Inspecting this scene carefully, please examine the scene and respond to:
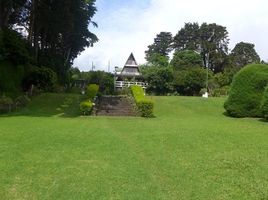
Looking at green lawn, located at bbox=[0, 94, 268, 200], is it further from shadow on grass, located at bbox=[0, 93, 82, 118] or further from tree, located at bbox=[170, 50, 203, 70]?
tree, located at bbox=[170, 50, 203, 70]

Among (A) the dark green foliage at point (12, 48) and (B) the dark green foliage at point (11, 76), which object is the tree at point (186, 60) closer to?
(B) the dark green foliage at point (11, 76)

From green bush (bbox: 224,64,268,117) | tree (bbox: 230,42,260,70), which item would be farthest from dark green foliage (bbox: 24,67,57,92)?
tree (bbox: 230,42,260,70)

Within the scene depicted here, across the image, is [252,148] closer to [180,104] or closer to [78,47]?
[180,104]

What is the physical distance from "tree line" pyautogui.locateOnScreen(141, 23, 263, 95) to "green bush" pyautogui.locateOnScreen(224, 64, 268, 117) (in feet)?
107

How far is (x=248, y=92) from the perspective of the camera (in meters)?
26.2

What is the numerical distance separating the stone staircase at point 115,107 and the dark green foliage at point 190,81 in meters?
29.2

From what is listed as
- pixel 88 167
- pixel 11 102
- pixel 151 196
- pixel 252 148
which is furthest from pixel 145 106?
pixel 151 196

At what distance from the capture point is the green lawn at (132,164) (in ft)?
25.7

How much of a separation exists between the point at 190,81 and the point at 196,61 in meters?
17.9

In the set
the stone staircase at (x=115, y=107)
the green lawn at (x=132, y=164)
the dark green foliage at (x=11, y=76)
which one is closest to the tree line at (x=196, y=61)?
the stone staircase at (x=115, y=107)

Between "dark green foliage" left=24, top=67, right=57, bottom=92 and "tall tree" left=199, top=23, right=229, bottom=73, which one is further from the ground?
"tall tree" left=199, top=23, right=229, bottom=73

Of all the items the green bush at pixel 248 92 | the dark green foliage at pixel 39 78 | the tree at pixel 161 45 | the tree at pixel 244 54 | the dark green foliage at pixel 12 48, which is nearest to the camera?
the green bush at pixel 248 92

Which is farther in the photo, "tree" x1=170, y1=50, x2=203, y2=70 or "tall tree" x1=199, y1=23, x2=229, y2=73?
"tall tree" x1=199, y1=23, x2=229, y2=73

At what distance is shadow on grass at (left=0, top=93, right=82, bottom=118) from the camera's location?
25.6 metres
